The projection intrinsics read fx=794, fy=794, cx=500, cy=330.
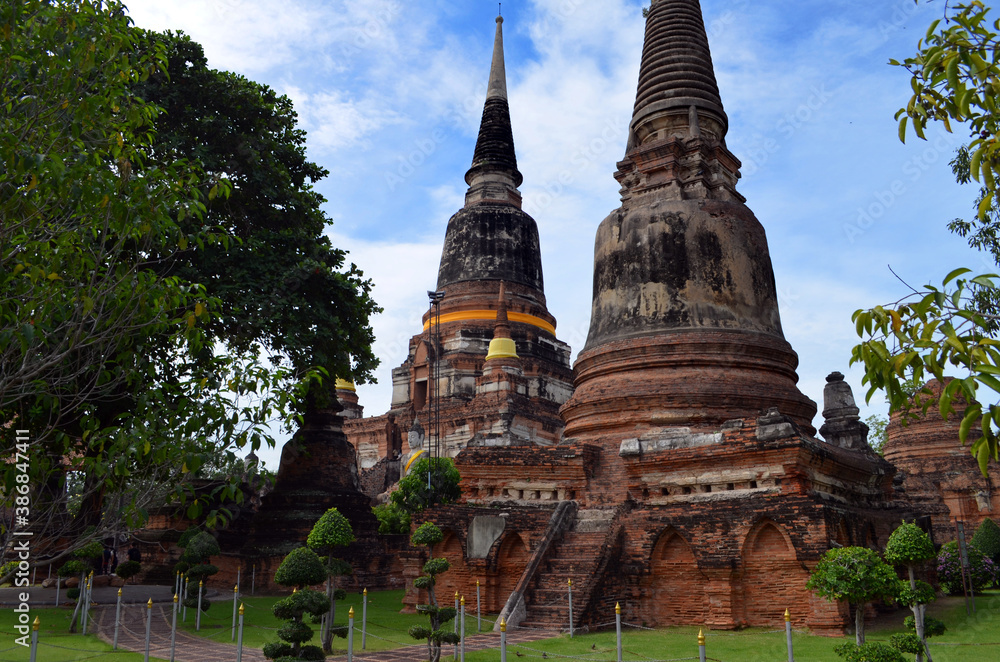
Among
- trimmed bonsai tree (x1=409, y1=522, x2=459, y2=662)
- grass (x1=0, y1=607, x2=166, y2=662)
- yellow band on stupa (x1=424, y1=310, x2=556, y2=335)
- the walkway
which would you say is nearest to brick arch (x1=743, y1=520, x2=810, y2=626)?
the walkway

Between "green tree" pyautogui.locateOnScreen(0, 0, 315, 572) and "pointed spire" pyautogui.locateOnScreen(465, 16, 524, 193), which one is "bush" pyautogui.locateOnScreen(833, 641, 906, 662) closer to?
"green tree" pyautogui.locateOnScreen(0, 0, 315, 572)

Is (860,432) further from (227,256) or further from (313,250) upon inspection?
(227,256)

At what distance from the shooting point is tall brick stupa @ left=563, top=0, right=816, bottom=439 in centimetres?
1633

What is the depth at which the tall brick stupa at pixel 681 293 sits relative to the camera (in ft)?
53.6

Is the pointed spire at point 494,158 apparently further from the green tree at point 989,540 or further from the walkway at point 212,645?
the walkway at point 212,645

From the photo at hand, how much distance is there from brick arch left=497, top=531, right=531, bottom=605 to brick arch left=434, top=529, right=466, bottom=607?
0.73 metres

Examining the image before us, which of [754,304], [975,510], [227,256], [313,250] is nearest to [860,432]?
[754,304]

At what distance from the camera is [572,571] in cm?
1342

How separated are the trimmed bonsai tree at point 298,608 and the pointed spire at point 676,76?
14.1m

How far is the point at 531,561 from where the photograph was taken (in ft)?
45.0

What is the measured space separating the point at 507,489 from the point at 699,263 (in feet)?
21.5

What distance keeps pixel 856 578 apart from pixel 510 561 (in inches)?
270

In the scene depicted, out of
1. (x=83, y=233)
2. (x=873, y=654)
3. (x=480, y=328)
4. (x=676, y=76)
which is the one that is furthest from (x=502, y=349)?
(x=83, y=233)

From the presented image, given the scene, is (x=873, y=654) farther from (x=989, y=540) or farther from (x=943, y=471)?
(x=943, y=471)
